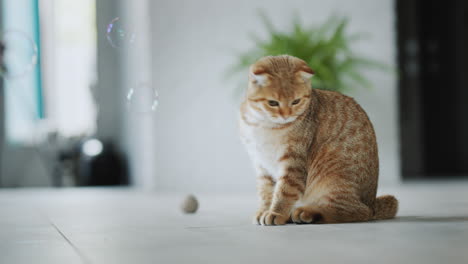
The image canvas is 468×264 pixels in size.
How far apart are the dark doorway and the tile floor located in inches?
105

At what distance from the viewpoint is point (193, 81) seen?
4242 mm

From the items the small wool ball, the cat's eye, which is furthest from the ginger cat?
the small wool ball

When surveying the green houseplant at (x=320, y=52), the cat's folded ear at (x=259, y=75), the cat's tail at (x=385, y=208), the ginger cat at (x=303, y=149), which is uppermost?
the green houseplant at (x=320, y=52)

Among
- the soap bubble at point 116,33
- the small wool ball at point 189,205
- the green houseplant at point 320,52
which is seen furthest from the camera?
the green houseplant at point 320,52

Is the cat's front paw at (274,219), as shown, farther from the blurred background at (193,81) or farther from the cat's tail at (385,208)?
the blurred background at (193,81)

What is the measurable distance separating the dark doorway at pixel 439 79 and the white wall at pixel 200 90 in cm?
124

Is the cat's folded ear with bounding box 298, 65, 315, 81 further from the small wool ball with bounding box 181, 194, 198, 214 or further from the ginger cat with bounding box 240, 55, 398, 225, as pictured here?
the small wool ball with bounding box 181, 194, 198, 214

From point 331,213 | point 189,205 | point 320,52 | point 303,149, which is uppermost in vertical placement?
point 320,52

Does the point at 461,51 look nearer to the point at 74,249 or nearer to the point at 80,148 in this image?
the point at 80,148

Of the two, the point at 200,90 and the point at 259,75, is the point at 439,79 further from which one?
the point at 259,75

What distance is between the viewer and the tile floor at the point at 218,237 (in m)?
1.37

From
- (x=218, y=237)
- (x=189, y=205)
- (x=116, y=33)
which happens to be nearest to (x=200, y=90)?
(x=116, y=33)

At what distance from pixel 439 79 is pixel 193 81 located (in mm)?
2312

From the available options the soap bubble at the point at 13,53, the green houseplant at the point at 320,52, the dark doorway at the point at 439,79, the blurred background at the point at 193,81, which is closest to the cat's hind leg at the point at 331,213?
the blurred background at the point at 193,81
